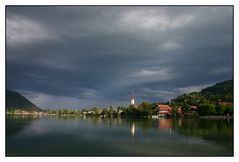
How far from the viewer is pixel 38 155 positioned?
841 cm

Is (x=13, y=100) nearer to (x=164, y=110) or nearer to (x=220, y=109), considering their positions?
(x=164, y=110)

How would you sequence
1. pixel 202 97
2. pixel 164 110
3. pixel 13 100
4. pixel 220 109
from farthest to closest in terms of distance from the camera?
pixel 13 100, pixel 164 110, pixel 202 97, pixel 220 109

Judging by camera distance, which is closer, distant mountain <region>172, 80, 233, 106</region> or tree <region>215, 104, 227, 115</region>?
tree <region>215, 104, 227, 115</region>

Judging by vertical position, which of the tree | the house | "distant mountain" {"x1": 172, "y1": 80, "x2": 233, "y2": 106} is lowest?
the house

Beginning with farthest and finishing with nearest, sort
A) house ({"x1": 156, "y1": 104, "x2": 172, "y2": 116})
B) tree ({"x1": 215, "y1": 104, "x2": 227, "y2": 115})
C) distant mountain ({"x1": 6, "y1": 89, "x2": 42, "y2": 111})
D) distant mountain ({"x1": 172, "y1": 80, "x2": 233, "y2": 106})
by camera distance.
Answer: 1. house ({"x1": 156, "y1": 104, "x2": 172, "y2": 116})
2. distant mountain ({"x1": 172, "y1": 80, "x2": 233, "y2": 106})
3. tree ({"x1": 215, "y1": 104, "x2": 227, "y2": 115})
4. distant mountain ({"x1": 6, "y1": 89, "x2": 42, "y2": 111})

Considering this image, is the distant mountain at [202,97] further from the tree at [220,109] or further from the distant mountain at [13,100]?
the distant mountain at [13,100]

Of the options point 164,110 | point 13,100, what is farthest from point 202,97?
point 13,100

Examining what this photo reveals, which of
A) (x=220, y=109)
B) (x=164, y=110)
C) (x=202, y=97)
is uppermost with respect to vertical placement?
(x=202, y=97)

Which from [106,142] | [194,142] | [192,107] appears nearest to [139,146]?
[106,142]

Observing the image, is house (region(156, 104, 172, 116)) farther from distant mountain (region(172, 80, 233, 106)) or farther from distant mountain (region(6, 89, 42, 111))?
distant mountain (region(6, 89, 42, 111))

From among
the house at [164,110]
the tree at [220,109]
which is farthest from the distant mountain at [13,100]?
the tree at [220,109]

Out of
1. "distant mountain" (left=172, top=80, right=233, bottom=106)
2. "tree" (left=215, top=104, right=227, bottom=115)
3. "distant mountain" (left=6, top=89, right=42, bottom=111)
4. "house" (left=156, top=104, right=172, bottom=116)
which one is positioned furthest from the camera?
"house" (left=156, top=104, right=172, bottom=116)

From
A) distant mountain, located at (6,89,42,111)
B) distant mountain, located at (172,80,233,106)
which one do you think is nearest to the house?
distant mountain, located at (172,80,233,106)
